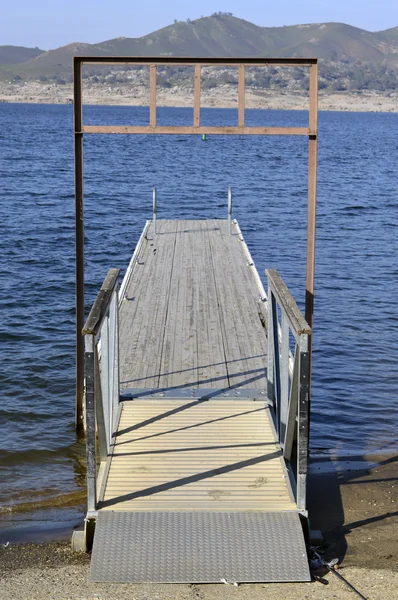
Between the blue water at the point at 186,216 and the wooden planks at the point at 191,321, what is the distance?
132 centimetres

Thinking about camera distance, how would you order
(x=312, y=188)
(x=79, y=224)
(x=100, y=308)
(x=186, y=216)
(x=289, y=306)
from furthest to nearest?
(x=186, y=216) → (x=79, y=224) → (x=312, y=188) → (x=289, y=306) → (x=100, y=308)

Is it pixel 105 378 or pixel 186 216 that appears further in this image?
pixel 186 216

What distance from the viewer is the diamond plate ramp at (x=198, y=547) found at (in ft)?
22.2

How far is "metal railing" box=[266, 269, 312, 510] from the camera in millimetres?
7301

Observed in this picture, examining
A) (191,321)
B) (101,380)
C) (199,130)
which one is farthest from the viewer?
(191,321)

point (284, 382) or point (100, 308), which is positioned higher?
point (100, 308)

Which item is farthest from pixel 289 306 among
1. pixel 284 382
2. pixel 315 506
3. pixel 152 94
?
pixel 152 94

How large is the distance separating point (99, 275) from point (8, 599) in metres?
16.5

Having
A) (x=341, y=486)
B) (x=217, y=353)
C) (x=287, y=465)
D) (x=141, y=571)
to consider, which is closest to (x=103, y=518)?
(x=141, y=571)

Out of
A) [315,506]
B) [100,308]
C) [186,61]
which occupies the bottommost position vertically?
[315,506]

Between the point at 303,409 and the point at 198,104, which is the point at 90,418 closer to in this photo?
the point at 303,409

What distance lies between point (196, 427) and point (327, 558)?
2.26 meters

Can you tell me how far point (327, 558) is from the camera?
7.34 m

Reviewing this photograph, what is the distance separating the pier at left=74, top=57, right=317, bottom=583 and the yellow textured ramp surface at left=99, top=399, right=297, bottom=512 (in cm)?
2
